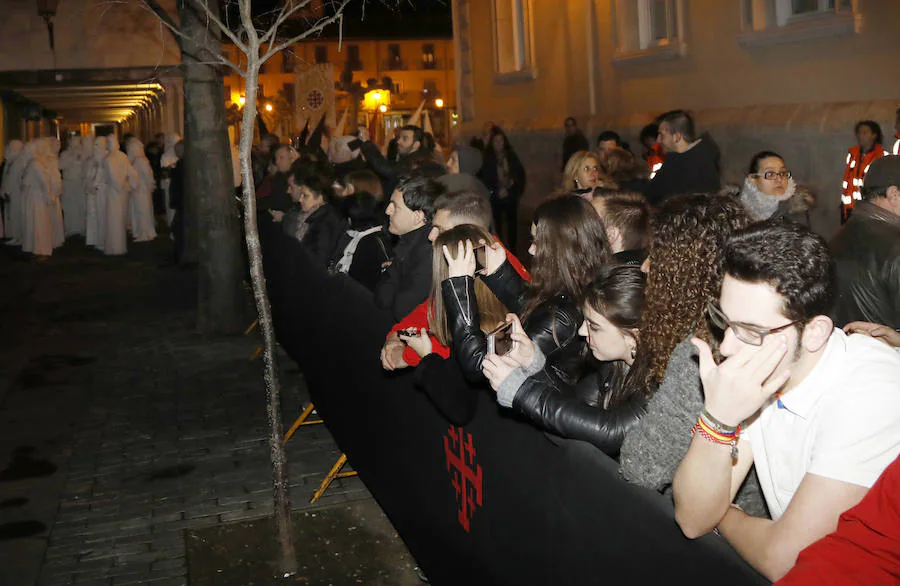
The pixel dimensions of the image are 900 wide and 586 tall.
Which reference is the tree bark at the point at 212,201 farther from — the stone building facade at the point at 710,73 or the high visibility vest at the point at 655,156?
the stone building facade at the point at 710,73

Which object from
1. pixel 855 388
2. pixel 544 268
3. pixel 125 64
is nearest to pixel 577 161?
pixel 544 268

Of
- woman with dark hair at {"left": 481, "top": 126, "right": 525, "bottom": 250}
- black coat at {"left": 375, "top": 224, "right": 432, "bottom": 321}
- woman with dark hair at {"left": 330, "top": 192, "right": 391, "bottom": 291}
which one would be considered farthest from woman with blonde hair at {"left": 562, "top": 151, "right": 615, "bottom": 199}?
woman with dark hair at {"left": 481, "top": 126, "right": 525, "bottom": 250}

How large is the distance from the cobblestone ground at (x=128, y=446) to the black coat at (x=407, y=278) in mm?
1390

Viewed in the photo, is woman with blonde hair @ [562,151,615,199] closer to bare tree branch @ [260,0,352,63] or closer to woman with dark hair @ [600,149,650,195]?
woman with dark hair @ [600,149,650,195]

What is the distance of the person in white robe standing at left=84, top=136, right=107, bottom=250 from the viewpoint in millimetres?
23094

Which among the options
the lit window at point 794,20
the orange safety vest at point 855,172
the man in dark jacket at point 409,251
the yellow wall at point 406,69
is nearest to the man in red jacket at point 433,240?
the man in dark jacket at point 409,251

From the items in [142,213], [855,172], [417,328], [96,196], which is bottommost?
[417,328]

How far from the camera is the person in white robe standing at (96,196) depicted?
75.8ft

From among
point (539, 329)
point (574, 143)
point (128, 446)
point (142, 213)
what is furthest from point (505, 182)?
point (142, 213)

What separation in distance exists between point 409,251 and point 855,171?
5811 millimetres

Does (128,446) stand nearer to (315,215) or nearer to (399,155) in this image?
(315,215)

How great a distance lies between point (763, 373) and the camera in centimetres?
238

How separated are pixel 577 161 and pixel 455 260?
4.87 meters

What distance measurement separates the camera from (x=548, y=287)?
4.59m
